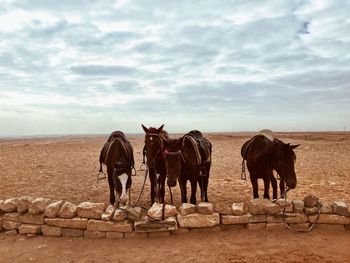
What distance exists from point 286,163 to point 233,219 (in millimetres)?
1788

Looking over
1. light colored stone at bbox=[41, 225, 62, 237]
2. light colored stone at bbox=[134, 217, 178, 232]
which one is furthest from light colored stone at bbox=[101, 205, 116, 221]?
light colored stone at bbox=[41, 225, 62, 237]

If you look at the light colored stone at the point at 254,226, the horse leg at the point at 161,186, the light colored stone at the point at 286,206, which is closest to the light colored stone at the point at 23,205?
the horse leg at the point at 161,186

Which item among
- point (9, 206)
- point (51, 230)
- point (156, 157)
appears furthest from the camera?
point (156, 157)

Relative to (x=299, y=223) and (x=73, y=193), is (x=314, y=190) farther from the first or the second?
(x=73, y=193)

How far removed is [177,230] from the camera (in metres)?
6.25

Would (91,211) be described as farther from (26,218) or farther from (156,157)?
(156,157)

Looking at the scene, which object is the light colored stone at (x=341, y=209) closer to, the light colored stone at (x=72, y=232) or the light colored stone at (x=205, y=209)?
the light colored stone at (x=205, y=209)

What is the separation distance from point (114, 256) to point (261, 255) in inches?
98.4

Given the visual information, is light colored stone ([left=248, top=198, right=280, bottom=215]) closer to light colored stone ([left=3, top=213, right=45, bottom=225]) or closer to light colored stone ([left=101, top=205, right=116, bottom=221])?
light colored stone ([left=101, top=205, right=116, bottom=221])

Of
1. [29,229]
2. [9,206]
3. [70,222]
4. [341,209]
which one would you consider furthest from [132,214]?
[341,209]

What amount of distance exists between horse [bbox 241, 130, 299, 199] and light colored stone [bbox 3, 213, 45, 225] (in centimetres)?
504

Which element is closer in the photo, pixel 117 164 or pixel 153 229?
pixel 153 229

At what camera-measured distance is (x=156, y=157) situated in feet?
24.5

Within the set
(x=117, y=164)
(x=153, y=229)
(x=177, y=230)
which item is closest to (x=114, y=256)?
(x=153, y=229)
